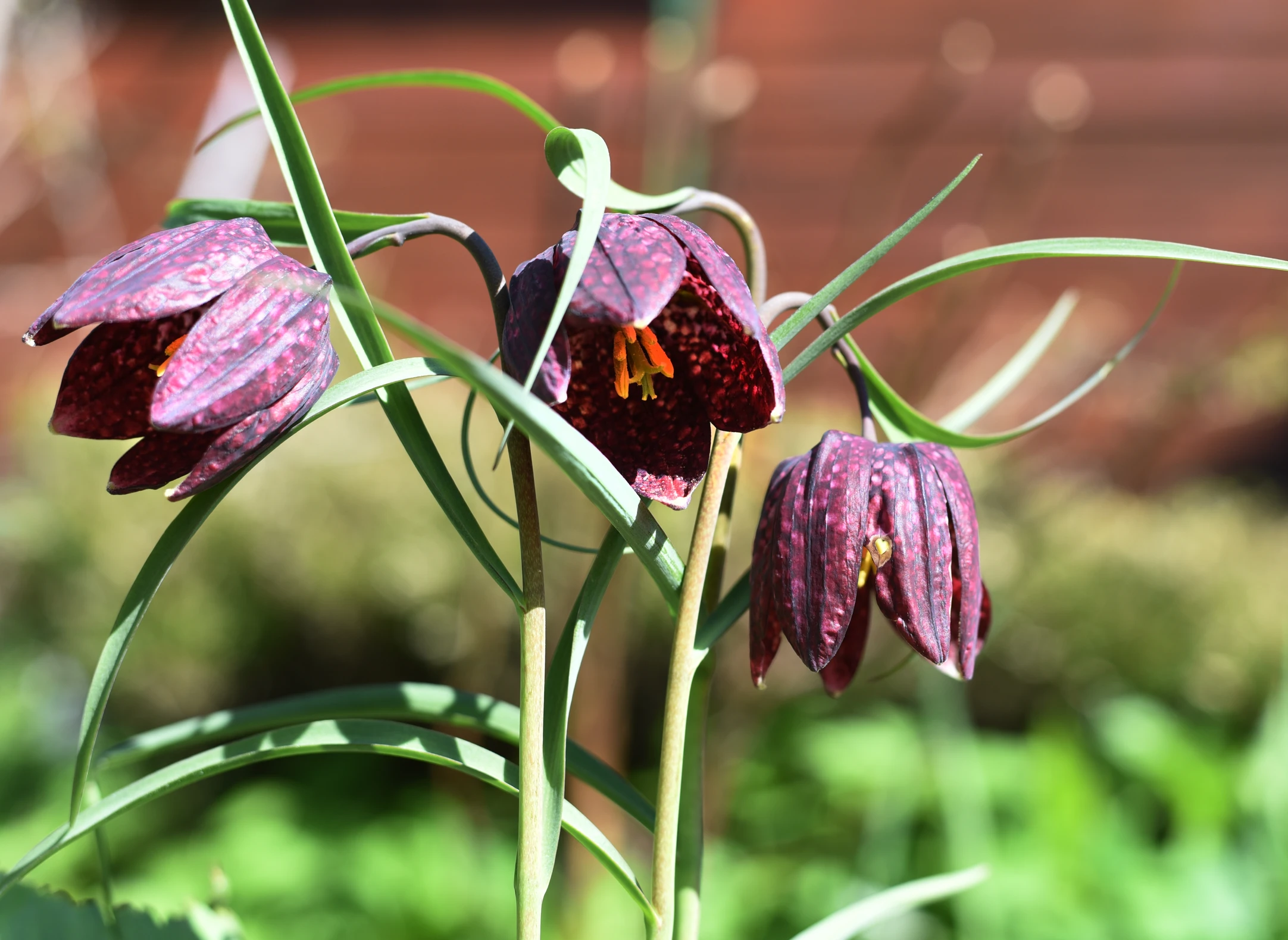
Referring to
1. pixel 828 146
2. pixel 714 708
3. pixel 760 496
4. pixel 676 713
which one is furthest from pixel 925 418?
pixel 828 146

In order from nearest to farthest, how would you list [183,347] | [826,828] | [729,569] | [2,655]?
1. [183,347]
2. [826,828]
3. [729,569]
4. [2,655]

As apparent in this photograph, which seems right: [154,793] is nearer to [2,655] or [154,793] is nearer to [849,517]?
[849,517]

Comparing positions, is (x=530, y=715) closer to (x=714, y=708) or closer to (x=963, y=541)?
(x=963, y=541)

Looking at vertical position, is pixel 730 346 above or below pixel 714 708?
above

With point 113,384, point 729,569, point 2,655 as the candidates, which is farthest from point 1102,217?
point 2,655

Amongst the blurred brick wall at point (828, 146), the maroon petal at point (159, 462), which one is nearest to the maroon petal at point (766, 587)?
the maroon petal at point (159, 462)

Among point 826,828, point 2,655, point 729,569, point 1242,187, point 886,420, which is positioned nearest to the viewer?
point 886,420

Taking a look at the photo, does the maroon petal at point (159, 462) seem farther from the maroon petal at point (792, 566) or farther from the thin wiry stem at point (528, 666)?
the maroon petal at point (792, 566)
